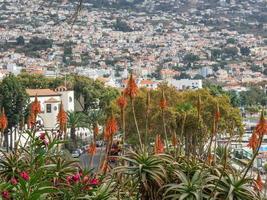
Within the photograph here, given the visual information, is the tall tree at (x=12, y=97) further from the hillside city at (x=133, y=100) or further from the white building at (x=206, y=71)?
the white building at (x=206, y=71)

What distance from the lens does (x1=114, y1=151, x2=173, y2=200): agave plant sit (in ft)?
15.4

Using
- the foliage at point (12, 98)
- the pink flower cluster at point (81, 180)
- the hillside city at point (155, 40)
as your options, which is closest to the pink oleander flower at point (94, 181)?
the pink flower cluster at point (81, 180)

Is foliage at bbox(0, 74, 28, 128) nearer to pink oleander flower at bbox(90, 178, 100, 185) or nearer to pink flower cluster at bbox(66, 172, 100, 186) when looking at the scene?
pink flower cluster at bbox(66, 172, 100, 186)

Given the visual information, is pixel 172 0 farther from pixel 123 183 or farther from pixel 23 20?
pixel 123 183

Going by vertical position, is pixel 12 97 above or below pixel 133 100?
below

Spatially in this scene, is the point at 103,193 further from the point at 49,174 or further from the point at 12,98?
the point at 12,98

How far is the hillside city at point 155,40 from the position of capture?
112m

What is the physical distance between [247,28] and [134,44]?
25214 millimetres

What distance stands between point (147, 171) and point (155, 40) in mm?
135641

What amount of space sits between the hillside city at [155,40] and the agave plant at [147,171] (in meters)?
94.3

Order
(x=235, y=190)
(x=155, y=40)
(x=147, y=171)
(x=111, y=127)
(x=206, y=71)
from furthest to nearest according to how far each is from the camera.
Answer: (x=155, y=40) → (x=206, y=71) → (x=111, y=127) → (x=147, y=171) → (x=235, y=190)

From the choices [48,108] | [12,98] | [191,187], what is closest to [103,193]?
[191,187]

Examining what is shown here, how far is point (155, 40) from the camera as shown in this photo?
458ft

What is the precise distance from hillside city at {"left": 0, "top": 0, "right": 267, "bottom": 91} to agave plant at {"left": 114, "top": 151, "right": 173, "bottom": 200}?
9428 centimetres
